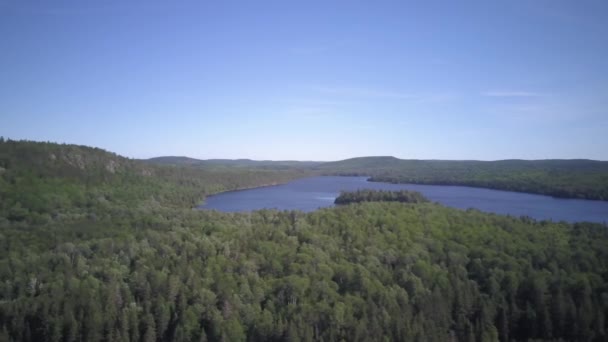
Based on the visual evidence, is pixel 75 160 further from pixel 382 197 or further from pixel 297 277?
pixel 297 277

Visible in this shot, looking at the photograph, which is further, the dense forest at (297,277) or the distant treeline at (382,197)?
the distant treeline at (382,197)

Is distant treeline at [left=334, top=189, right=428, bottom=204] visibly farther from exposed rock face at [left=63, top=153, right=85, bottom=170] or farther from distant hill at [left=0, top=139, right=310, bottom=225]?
exposed rock face at [left=63, top=153, right=85, bottom=170]

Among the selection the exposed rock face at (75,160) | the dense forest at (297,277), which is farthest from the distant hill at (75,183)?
the dense forest at (297,277)

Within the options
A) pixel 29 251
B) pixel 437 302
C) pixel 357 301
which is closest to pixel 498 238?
pixel 437 302

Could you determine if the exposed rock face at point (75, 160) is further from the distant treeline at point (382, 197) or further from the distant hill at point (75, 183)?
the distant treeline at point (382, 197)

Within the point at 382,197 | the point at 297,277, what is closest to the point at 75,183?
the point at 297,277

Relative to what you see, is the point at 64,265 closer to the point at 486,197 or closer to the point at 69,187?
the point at 69,187

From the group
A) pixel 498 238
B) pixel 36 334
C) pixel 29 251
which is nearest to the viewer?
pixel 36 334

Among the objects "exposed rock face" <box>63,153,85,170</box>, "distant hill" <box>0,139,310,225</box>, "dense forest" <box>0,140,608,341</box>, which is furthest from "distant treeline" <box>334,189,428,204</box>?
"exposed rock face" <box>63,153,85,170</box>
